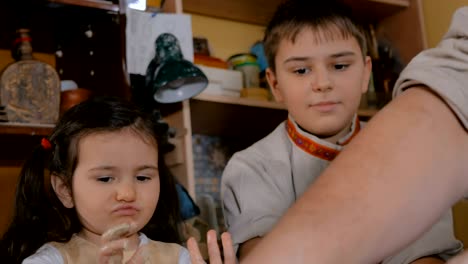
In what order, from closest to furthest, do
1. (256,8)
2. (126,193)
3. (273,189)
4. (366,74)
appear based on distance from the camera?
(126,193) → (273,189) → (366,74) → (256,8)

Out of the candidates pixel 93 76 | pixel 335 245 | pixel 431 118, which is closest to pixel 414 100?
pixel 431 118

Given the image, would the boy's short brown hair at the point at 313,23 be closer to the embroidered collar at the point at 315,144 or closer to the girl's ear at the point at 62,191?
the embroidered collar at the point at 315,144

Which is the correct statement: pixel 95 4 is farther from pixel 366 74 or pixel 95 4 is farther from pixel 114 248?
pixel 114 248

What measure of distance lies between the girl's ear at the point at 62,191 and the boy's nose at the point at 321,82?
592 mm

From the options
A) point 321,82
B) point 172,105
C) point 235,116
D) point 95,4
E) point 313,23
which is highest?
point 95,4

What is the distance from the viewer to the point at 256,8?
251 cm

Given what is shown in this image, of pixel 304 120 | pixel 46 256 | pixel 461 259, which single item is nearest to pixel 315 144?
pixel 304 120

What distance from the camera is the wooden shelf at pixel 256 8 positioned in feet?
7.95

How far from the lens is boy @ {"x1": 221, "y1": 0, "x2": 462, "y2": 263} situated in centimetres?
136

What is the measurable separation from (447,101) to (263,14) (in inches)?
80.7

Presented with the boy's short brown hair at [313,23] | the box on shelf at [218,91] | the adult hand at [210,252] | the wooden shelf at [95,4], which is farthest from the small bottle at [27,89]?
the adult hand at [210,252]

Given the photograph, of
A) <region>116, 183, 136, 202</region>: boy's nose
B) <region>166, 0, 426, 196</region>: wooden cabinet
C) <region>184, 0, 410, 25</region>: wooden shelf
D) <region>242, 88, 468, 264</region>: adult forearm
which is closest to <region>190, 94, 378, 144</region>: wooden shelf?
<region>166, 0, 426, 196</region>: wooden cabinet

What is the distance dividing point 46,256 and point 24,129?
1.88 ft

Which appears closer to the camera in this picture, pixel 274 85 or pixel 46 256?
pixel 46 256
